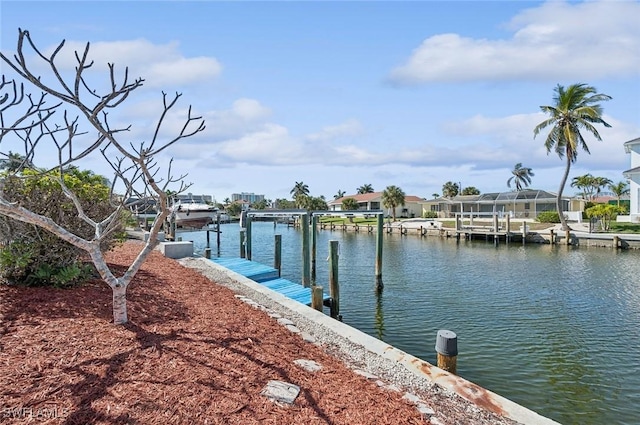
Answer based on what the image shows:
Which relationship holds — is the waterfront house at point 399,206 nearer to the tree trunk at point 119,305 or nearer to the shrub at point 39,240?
the shrub at point 39,240

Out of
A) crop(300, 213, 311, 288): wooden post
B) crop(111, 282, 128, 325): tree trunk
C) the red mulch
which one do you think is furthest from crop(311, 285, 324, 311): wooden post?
crop(300, 213, 311, 288): wooden post

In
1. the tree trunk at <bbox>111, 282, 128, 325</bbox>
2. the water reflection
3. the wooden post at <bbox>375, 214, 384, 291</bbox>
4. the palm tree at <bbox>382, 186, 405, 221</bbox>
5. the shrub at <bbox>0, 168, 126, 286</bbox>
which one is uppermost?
the palm tree at <bbox>382, 186, 405, 221</bbox>

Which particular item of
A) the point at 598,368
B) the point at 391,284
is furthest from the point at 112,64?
the point at 391,284

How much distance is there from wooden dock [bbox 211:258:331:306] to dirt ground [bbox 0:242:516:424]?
16.0 feet

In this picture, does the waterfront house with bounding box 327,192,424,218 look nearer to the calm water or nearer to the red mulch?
the calm water

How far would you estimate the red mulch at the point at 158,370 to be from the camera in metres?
3.75

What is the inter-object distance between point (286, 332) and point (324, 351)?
2.79 feet

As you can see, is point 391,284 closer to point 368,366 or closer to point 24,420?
point 368,366

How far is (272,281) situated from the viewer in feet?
44.3

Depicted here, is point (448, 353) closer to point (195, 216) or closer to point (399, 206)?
point (195, 216)

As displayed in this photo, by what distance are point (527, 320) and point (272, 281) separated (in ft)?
26.9

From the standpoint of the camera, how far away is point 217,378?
4.45 meters

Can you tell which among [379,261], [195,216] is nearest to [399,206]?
[195,216]

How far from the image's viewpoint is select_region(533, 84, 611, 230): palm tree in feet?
119
